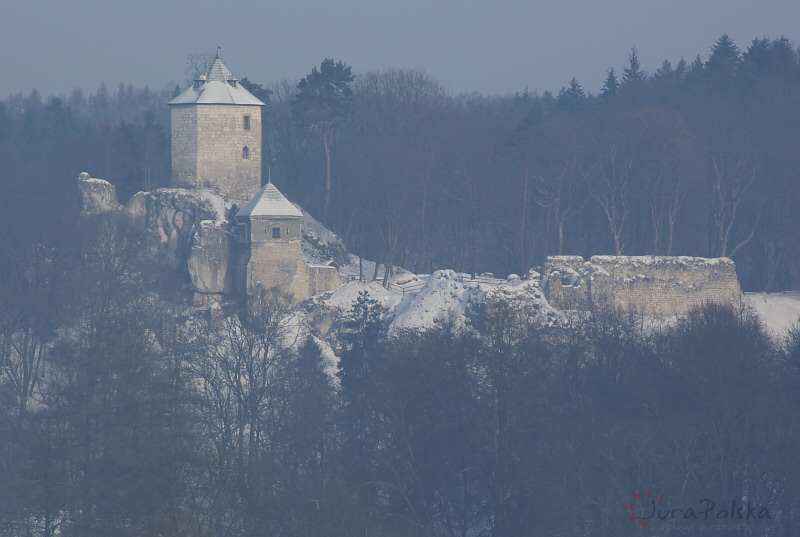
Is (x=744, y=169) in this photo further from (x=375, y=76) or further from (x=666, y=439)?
(x=666, y=439)

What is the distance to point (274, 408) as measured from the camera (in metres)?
37.3

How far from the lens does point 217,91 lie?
46906 mm

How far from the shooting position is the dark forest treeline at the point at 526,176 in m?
49.7

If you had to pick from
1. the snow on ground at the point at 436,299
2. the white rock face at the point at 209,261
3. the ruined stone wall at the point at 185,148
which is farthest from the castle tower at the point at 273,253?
the ruined stone wall at the point at 185,148

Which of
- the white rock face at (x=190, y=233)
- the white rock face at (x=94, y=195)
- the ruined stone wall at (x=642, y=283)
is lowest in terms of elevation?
the ruined stone wall at (x=642, y=283)

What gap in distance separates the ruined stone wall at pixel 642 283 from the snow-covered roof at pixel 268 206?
7.63 metres

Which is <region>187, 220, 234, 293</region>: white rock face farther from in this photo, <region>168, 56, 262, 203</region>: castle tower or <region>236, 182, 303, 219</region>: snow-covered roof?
<region>168, 56, 262, 203</region>: castle tower

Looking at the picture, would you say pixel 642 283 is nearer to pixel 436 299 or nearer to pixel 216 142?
pixel 436 299

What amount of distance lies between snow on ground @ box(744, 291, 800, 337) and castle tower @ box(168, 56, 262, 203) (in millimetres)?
15417

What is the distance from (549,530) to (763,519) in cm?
378

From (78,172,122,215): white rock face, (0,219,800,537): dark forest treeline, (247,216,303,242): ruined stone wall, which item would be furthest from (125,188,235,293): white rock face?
(0,219,800,537): dark forest treeline

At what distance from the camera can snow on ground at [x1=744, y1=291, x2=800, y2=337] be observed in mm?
43031

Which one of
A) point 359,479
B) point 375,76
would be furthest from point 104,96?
point 359,479

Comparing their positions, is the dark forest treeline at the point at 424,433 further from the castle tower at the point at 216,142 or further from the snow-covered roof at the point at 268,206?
the castle tower at the point at 216,142
